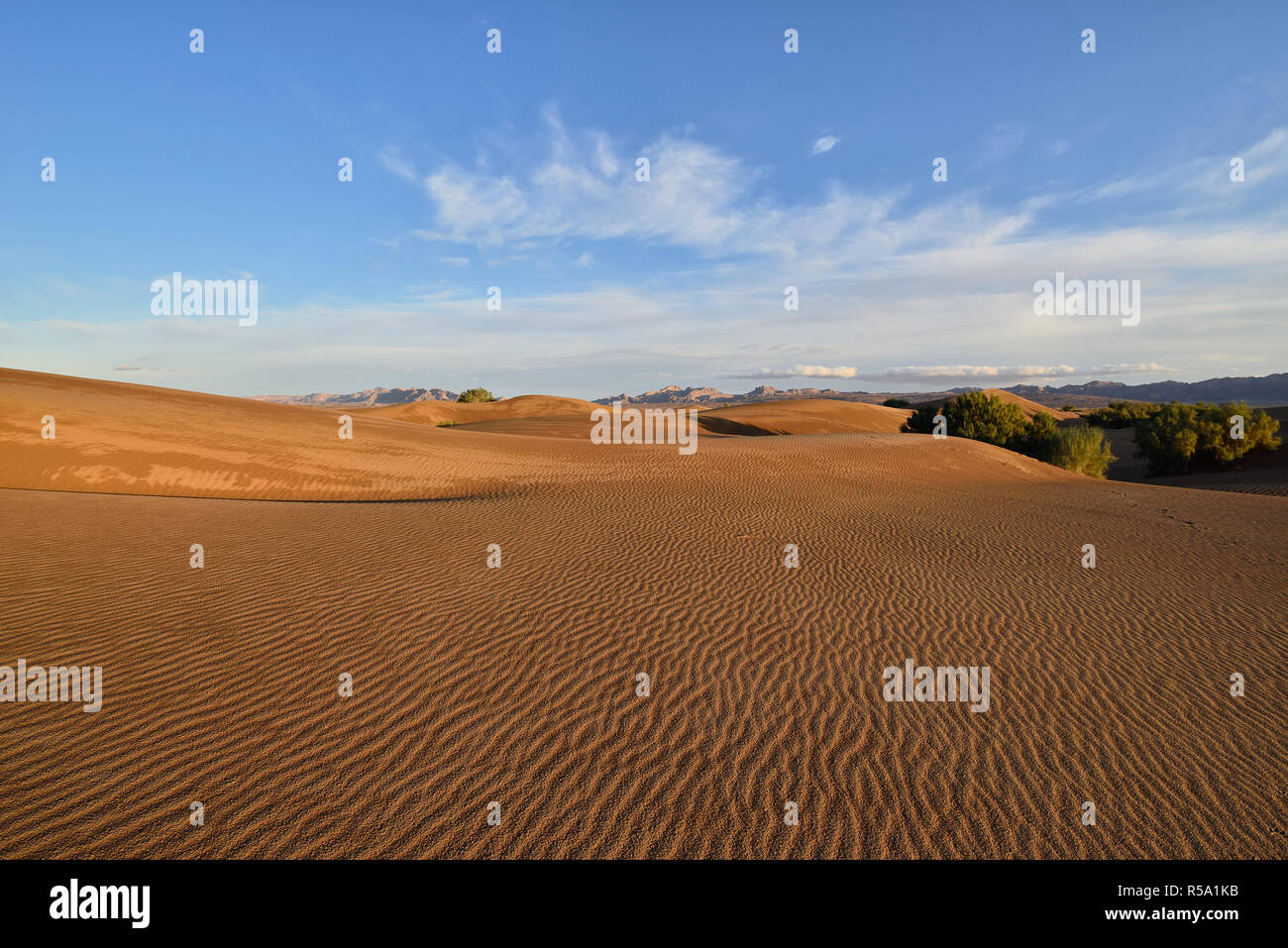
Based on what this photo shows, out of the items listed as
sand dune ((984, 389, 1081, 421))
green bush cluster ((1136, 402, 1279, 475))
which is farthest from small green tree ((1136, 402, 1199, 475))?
sand dune ((984, 389, 1081, 421))

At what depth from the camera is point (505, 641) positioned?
7137mm

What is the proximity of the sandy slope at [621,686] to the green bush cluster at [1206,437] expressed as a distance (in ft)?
76.6

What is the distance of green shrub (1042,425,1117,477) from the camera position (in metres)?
30.5

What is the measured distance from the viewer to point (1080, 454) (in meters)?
30.5

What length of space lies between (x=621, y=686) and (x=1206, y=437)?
131ft

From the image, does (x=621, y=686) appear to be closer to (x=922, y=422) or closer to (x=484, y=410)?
(x=922, y=422)

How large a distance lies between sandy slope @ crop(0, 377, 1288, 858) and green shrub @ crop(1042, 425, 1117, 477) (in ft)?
60.4

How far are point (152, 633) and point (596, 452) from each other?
61.7 feet

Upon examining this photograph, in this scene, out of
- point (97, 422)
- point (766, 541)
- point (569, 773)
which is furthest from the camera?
point (97, 422)

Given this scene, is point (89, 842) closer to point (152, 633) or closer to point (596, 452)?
point (152, 633)

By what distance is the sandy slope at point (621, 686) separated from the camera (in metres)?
4.28

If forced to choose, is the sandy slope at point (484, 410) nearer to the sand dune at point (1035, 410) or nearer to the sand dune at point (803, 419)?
the sand dune at point (803, 419)
